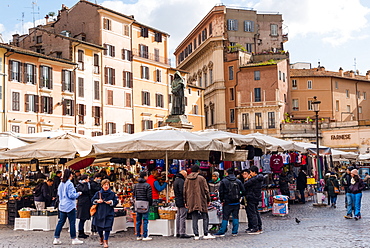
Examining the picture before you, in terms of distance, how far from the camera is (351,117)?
2849 inches

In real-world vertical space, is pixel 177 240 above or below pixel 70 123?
below

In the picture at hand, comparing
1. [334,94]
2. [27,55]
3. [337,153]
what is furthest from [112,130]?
[334,94]

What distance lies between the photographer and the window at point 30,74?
42.2m

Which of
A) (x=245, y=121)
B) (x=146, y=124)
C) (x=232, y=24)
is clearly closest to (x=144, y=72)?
(x=146, y=124)

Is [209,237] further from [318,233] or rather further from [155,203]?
[318,233]

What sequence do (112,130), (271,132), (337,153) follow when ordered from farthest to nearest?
(271,132), (112,130), (337,153)

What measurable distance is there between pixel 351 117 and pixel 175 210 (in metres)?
63.4

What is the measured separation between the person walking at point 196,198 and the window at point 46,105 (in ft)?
106

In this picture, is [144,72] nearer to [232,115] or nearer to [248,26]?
[232,115]

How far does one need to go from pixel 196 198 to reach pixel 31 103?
3243 cm

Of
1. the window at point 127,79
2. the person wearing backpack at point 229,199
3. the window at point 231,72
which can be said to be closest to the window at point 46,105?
the window at point 127,79

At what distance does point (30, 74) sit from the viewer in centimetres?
4241

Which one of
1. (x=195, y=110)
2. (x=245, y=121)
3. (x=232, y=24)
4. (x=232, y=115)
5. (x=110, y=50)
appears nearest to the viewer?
(x=110, y=50)

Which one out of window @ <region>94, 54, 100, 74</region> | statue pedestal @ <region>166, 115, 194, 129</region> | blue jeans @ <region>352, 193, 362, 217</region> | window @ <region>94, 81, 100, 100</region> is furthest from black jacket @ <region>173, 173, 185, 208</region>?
window @ <region>94, 54, 100, 74</region>
